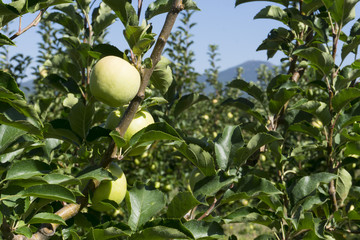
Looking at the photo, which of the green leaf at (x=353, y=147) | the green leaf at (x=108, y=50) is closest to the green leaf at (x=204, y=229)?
the green leaf at (x=108, y=50)

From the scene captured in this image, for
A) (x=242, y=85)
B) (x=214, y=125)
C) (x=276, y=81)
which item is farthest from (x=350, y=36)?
(x=214, y=125)

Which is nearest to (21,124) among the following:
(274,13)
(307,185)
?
(307,185)

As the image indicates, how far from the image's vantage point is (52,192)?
93 centimetres

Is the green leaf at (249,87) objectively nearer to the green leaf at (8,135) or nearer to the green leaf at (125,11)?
the green leaf at (125,11)

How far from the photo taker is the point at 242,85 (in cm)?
159

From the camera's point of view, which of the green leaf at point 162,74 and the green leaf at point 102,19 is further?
the green leaf at point 102,19

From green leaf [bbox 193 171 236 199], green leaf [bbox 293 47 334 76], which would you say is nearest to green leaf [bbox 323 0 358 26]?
green leaf [bbox 293 47 334 76]

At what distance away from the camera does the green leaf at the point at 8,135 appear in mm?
996

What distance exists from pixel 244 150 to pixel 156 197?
30cm

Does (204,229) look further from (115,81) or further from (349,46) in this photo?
(349,46)

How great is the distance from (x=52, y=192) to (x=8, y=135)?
21cm

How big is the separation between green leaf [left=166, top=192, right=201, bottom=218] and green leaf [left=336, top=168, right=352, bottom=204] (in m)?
0.75

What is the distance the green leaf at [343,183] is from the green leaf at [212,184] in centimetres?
63

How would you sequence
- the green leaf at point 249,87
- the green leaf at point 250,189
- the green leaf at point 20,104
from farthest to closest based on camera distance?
the green leaf at point 249,87, the green leaf at point 250,189, the green leaf at point 20,104
